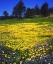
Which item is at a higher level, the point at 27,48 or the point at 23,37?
the point at 27,48

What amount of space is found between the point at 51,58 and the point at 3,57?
2.55 metres

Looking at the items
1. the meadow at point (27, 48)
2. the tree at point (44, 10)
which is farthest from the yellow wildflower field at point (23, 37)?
the tree at point (44, 10)

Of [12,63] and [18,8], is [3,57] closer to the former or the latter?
[12,63]

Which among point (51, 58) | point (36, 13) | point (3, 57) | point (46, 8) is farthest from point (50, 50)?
point (36, 13)

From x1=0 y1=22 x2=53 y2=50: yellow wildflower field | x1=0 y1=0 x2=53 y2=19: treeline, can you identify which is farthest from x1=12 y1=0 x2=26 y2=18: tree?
x1=0 y1=22 x2=53 y2=50: yellow wildflower field

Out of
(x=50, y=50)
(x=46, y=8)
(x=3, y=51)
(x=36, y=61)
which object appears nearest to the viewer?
(x=36, y=61)

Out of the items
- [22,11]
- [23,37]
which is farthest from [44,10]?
[23,37]

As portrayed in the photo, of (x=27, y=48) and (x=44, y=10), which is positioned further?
(x=44, y=10)

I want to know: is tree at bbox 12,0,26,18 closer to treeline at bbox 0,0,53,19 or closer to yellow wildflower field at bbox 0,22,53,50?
treeline at bbox 0,0,53,19

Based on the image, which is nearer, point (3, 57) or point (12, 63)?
point (12, 63)

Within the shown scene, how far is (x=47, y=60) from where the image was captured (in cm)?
1327

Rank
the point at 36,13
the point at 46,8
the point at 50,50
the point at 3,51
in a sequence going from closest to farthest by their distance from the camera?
1. the point at 3,51
2. the point at 50,50
3. the point at 46,8
4. the point at 36,13

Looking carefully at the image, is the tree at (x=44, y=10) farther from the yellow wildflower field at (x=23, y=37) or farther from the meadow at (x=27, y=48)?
the meadow at (x=27, y=48)

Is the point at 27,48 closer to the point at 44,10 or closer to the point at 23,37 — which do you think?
the point at 23,37
